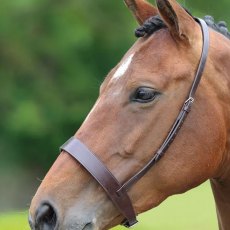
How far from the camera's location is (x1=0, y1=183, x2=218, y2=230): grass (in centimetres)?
735

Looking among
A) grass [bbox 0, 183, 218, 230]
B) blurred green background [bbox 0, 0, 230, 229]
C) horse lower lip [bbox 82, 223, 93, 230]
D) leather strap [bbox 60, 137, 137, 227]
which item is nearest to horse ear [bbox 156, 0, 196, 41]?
leather strap [bbox 60, 137, 137, 227]

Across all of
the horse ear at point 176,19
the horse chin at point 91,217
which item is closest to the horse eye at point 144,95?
the horse ear at point 176,19

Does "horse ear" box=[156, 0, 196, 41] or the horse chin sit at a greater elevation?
"horse ear" box=[156, 0, 196, 41]

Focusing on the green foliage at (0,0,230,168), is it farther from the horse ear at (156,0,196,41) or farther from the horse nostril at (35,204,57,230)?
the horse nostril at (35,204,57,230)

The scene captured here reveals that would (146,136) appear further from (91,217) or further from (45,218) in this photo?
(45,218)

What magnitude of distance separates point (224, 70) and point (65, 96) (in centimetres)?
1373

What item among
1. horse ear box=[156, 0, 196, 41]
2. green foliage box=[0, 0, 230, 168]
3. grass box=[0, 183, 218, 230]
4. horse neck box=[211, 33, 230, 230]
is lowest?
grass box=[0, 183, 218, 230]

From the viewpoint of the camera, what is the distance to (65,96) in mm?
16906

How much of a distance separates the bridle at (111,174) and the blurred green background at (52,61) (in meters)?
13.2

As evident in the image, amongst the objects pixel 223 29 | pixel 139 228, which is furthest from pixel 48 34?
pixel 223 29

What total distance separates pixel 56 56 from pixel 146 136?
14142mm

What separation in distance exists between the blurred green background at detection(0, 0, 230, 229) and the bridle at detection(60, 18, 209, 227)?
13.2 metres

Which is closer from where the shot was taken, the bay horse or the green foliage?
the bay horse

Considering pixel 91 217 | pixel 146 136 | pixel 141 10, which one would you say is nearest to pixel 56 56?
pixel 141 10
